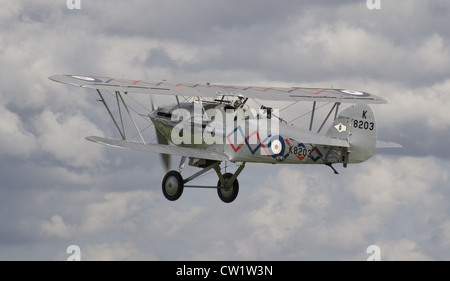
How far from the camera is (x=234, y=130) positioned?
32.5 meters

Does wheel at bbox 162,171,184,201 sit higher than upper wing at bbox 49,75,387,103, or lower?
lower

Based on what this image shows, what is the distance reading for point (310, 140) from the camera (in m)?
31.0

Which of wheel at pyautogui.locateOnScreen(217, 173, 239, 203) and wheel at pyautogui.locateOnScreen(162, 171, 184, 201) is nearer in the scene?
wheel at pyautogui.locateOnScreen(162, 171, 184, 201)

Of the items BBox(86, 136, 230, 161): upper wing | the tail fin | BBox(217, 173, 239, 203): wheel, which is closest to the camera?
the tail fin

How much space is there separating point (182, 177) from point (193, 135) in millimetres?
1137

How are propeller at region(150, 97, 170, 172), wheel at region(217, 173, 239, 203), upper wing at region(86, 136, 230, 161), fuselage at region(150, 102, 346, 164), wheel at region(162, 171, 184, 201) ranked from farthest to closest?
propeller at region(150, 97, 170, 172) → wheel at region(217, 173, 239, 203) → wheel at region(162, 171, 184, 201) → upper wing at region(86, 136, 230, 161) → fuselage at region(150, 102, 346, 164)

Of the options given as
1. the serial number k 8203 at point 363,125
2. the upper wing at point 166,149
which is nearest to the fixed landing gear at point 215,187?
the upper wing at point 166,149

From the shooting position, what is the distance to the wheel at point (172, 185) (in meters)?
33.3

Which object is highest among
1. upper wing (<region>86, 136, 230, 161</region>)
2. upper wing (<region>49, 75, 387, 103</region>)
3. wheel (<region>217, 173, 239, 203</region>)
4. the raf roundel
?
upper wing (<region>49, 75, 387, 103</region>)

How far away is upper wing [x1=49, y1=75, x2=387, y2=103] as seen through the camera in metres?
32.6

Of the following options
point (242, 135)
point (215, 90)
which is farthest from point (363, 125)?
point (215, 90)

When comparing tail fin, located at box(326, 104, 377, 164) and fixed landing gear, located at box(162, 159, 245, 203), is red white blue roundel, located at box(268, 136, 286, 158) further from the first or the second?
fixed landing gear, located at box(162, 159, 245, 203)

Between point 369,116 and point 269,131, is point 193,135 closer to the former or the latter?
point 269,131

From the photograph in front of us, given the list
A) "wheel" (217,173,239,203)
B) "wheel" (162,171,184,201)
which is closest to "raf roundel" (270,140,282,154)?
"wheel" (217,173,239,203)
